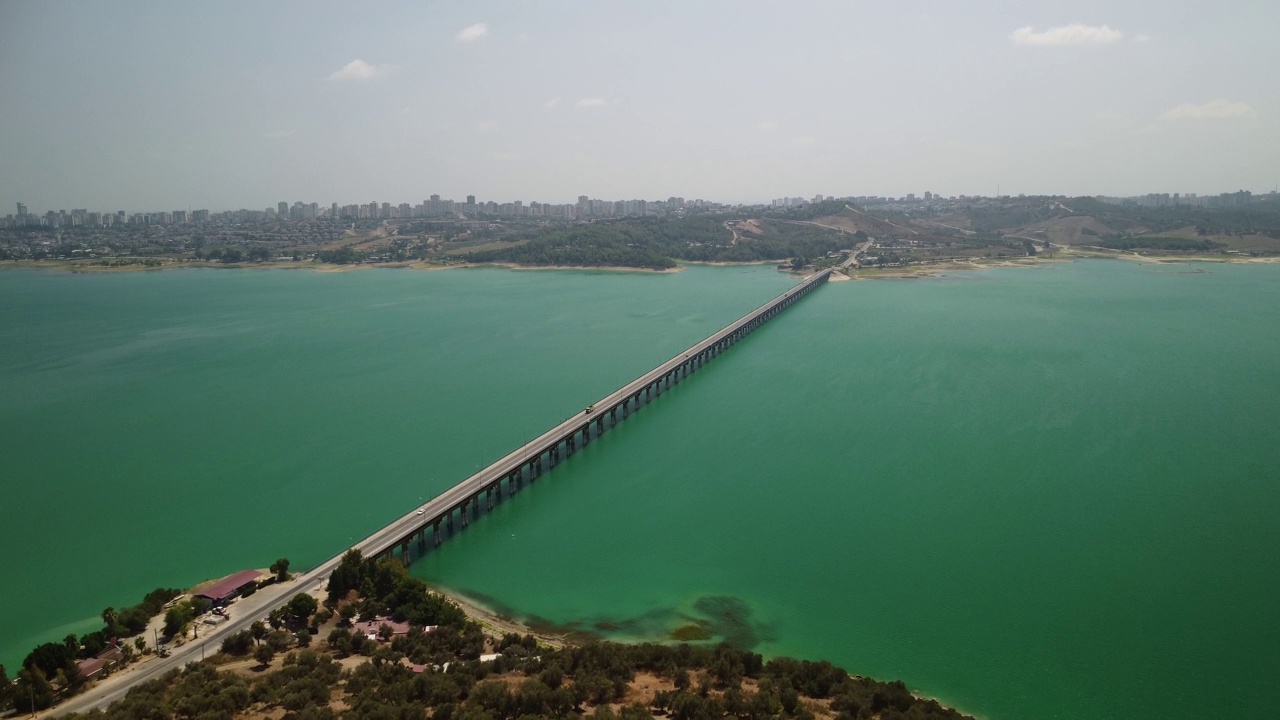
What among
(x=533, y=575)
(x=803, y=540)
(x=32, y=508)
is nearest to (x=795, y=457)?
(x=803, y=540)

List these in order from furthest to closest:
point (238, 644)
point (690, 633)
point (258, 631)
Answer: point (690, 633), point (258, 631), point (238, 644)

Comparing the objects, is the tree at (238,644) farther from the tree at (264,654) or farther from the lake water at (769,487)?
the lake water at (769,487)

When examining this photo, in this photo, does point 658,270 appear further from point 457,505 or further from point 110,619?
point 110,619

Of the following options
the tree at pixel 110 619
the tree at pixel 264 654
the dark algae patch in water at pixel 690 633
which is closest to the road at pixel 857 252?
the dark algae patch in water at pixel 690 633

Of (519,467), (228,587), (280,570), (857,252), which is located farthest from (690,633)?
(857,252)

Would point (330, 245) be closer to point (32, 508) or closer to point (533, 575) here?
point (32, 508)

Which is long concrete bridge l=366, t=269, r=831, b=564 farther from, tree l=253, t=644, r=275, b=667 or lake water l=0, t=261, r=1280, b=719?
tree l=253, t=644, r=275, b=667
